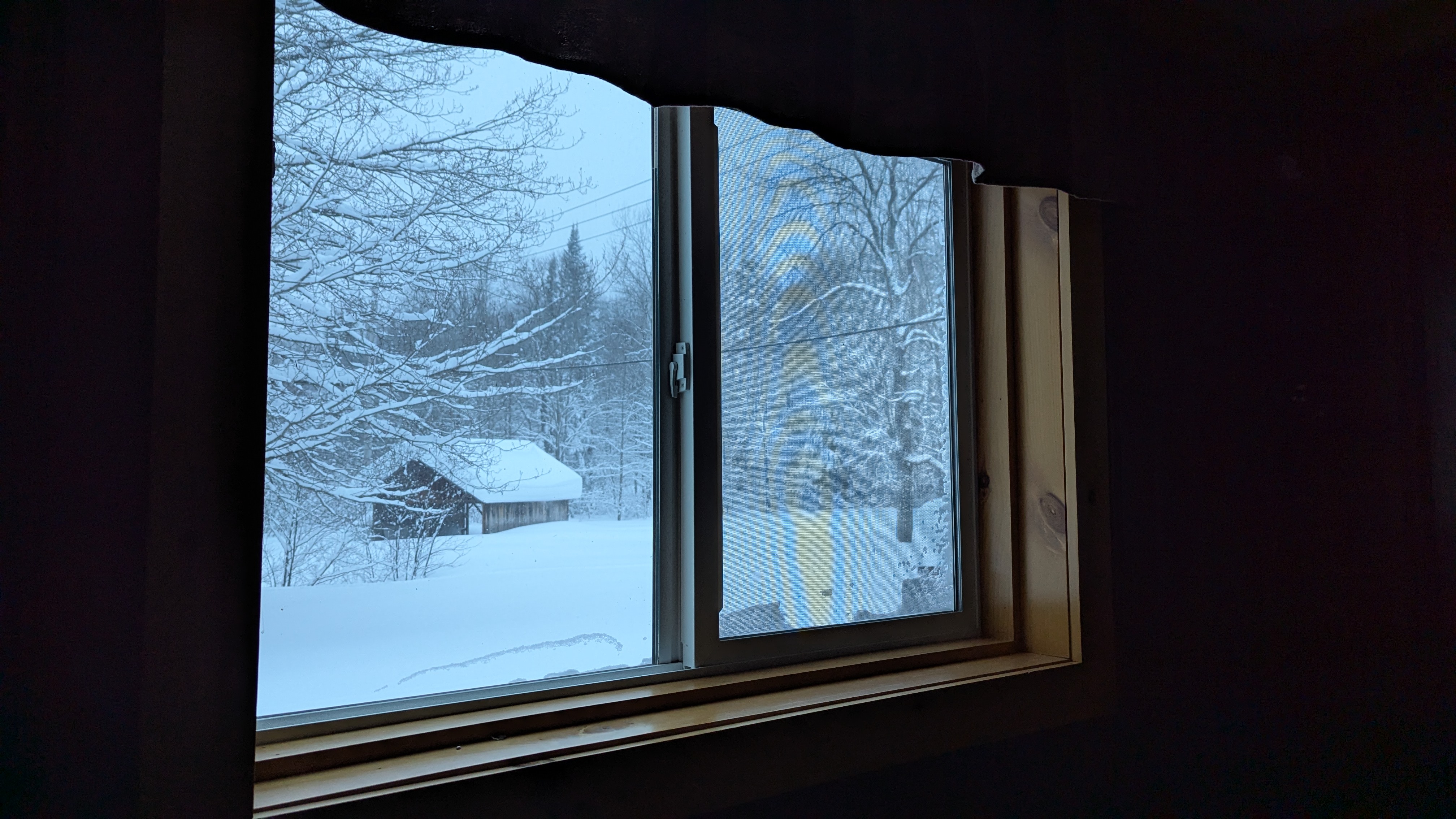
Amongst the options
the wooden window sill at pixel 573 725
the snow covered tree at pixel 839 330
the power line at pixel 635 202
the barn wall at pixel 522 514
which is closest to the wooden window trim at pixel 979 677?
the wooden window sill at pixel 573 725

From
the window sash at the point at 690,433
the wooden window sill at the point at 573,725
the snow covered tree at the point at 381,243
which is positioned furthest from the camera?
the window sash at the point at 690,433

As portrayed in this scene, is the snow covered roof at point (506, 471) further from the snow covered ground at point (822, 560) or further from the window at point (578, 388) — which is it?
the snow covered ground at point (822, 560)

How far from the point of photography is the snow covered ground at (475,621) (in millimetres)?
960

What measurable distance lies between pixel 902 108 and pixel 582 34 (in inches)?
16.5

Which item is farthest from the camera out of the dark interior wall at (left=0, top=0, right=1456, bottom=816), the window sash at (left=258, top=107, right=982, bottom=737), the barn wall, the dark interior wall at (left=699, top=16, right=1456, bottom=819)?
the dark interior wall at (left=699, top=16, right=1456, bottom=819)

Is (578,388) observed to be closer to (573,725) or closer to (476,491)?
(476,491)

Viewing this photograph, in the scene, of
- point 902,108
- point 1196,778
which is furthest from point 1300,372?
point 902,108

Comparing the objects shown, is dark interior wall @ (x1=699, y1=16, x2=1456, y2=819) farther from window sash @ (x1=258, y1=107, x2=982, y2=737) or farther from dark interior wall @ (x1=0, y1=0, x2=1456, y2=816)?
window sash @ (x1=258, y1=107, x2=982, y2=737)

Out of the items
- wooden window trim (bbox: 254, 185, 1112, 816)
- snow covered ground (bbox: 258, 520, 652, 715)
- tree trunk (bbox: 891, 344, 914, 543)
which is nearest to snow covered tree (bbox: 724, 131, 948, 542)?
tree trunk (bbox: 891, 344, 914, 543)

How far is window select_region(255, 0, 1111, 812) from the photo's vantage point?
38.4 inches

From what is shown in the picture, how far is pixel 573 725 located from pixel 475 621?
0.59 ft

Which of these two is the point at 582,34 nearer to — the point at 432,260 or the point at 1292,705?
the point at 432,260

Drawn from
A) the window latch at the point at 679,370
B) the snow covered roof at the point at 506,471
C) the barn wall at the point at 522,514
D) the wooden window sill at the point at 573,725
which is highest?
the window latch at the point at 679,370

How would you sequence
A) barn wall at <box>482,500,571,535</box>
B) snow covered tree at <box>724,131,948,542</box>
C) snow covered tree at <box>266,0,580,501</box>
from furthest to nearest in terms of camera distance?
snow covered tree at <box>724,131,948,542</box>
barn wall at <box>482,500,571,535</box>
snow covered tree at <box>266,0,580,501</box>
